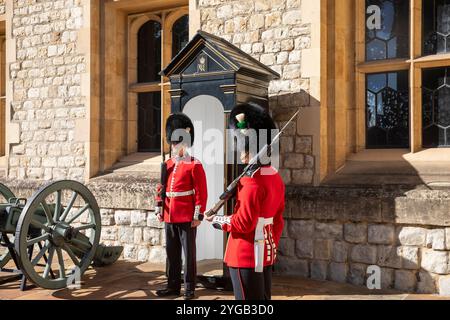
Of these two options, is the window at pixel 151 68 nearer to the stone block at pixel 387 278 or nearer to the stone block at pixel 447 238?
the stone block at pixel 387 278

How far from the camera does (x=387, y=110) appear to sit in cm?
514

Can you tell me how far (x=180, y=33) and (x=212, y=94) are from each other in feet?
6.90

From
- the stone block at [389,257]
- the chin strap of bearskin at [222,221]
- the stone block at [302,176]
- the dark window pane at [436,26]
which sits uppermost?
the dark window pane at [436,26]

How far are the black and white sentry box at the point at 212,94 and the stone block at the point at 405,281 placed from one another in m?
1.47

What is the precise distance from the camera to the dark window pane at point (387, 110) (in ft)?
16.6

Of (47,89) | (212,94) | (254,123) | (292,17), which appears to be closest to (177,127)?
(212,94)

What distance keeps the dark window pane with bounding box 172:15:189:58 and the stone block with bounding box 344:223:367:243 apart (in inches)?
119

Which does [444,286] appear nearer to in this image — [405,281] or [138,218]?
[405,281]

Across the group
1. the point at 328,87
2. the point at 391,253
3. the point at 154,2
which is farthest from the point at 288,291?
the point at 154,2

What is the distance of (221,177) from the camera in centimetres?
542

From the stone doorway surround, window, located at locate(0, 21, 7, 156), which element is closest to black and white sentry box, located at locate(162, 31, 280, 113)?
the stone doorway surround

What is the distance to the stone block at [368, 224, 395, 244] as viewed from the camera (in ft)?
15.0

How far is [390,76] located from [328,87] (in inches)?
23.7

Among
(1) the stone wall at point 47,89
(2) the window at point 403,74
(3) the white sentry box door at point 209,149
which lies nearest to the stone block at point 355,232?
(2) the window at point 403,74
